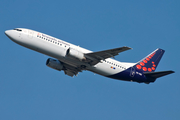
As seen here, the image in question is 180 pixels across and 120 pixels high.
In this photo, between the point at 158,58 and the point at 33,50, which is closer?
the point at 33,50

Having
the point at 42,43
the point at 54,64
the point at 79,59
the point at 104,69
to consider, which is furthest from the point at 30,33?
the point at 104,69

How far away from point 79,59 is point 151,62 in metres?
16.7

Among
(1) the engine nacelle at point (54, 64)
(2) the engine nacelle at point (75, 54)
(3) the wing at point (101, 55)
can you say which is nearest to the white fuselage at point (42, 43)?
(2) the engine nacelle at point (75, 54)

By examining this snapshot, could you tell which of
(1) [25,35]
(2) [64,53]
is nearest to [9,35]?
(1) [25,35]

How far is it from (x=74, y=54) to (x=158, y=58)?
19.7 metres

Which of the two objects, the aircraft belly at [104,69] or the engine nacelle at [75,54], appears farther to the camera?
the aircraft belly at [104,69]

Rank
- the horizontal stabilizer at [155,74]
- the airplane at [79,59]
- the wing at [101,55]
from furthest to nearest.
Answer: the horizontal stabilizer at [155,74] < the airplane at [79,59] < the wing at [101,55]

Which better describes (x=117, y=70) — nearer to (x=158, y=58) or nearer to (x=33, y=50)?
(x=158, y=58)

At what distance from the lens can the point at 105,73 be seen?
45.6m

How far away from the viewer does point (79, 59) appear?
4256cm

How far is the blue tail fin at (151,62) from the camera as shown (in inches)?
1975

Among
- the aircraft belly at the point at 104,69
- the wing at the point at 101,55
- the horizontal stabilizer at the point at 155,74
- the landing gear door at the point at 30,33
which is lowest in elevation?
the aircraft belly at the point at 104,69

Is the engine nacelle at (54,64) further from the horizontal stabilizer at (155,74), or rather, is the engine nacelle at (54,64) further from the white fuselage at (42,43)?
the horizontal stabilizer at (155,74)

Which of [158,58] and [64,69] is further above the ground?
[158,58]
